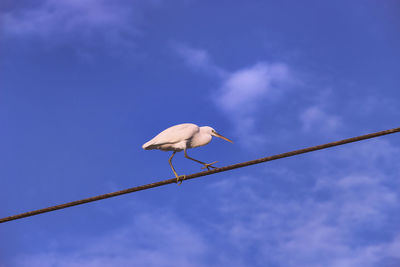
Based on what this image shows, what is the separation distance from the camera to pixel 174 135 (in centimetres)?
1105

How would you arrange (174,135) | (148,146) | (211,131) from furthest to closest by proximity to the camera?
(211,131) → (174,135) → (148,146)

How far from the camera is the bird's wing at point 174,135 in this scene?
36.0 ft

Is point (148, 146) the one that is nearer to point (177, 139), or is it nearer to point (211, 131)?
point (177, 139)

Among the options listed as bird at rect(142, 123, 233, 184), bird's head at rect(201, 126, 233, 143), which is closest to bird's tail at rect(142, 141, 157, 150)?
bird at rect(142, 123, 233, 184)

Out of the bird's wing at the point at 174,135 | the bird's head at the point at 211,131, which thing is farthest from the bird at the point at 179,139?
the bird's head at the point at 211,131

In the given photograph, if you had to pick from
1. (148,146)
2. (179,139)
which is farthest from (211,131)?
(148,146)

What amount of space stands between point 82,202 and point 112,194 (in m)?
0.48

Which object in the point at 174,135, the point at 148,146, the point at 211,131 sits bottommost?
the point at 148,146

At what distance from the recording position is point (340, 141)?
7.49m

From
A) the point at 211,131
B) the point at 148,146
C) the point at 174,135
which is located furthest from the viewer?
the point at 211,131

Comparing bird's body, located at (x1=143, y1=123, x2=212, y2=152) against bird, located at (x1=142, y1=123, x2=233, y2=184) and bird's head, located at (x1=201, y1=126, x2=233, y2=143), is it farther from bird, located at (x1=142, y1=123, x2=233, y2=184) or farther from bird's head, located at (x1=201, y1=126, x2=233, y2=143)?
bird's head, located at (x1=201, y1=126, x2=233, y2=143)

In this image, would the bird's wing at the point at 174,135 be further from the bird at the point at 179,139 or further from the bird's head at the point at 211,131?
the bird's head at the point at 211,131

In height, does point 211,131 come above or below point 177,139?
above

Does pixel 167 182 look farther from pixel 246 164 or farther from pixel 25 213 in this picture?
pixel 25 213
